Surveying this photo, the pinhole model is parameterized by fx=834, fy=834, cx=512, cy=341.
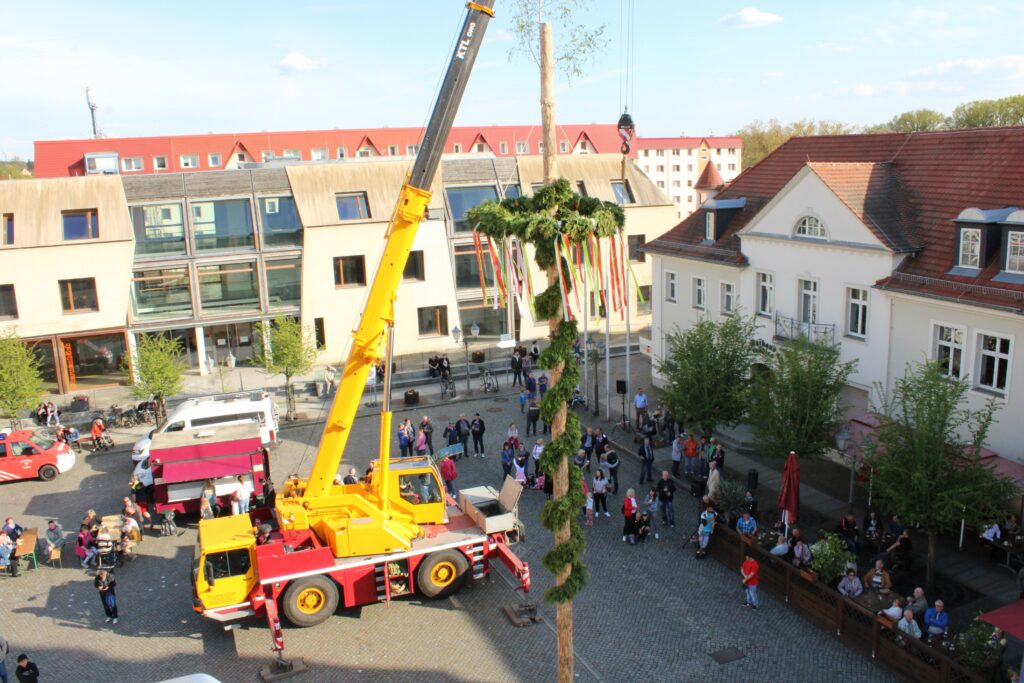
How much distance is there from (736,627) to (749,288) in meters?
13.6

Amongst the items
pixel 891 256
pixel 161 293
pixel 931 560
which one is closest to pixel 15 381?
pixel 161 293

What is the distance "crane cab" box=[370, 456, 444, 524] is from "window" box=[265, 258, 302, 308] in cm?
2169

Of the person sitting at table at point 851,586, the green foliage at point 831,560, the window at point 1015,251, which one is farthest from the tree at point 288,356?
the window at point 1015,251

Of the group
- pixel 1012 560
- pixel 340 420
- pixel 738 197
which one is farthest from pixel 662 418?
pixel 340 420

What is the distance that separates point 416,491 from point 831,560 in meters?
8.42

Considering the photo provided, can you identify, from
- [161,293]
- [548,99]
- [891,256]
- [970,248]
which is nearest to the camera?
[548,99]

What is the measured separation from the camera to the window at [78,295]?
113 ft

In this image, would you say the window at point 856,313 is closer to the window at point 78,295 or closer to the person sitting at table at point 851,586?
the person sitting at table at point 851,586

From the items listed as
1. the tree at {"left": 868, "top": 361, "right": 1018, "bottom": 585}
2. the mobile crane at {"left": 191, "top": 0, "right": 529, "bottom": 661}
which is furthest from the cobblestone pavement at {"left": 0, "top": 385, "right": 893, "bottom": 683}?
the tree at {"left": 868, "top": 361, "right": 1018, "bottom": 585}

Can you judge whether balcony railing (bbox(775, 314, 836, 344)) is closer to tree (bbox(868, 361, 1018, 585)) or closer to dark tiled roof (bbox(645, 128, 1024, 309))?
dark tiled roof (bbox(645, 128, 1024, 309))

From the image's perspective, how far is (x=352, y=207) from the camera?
38250 mm

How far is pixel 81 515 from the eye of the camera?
73.6 feet

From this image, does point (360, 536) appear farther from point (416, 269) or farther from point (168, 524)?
point (416, 269)

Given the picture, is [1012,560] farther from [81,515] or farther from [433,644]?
[81,515]
